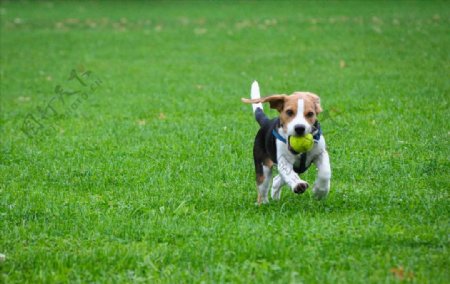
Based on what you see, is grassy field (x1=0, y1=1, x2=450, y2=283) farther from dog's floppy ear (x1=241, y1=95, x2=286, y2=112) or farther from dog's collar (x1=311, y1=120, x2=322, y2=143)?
dog's floppy ear (x1=241, y1=95, x2=286, y2=112)

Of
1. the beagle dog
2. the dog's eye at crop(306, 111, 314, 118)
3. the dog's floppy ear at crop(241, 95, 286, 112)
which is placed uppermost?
the dog's floppy ear at crop(241, 95, 286, 112)

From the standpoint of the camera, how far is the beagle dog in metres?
6.19

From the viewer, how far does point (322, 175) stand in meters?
6.39

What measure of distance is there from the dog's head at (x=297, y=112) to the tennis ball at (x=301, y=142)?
0.04 m

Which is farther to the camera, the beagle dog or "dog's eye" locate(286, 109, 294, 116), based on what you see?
"dog's eye" locate(286, 109, 294, 116)

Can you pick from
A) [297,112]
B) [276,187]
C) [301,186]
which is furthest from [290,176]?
[276,187]

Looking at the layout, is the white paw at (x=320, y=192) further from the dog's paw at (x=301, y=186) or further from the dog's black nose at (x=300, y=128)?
the dog's black nose at (x=300, y=128)

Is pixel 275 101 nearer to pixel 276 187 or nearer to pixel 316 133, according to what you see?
pixel 316 133

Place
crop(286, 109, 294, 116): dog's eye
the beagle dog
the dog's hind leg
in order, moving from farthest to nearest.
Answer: the dog's hind leg < crop(286, 109, 294, 116): dog's eye < the beagle dog

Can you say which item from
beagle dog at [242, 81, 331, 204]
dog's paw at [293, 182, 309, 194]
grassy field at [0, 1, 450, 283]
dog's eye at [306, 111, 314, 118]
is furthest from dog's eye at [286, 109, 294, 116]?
grassy field at [0, 1, 450, 283]

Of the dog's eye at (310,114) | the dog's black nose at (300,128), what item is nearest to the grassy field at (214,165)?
the dog's black nose at (300,128)

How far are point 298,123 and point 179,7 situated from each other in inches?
1077

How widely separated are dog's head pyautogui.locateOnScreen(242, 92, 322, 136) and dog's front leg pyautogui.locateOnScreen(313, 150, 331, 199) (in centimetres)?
37

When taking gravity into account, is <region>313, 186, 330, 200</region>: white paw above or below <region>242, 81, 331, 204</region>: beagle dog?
below
